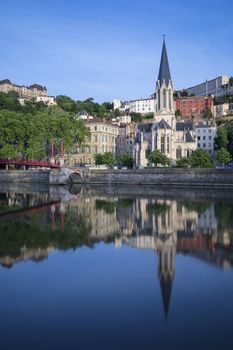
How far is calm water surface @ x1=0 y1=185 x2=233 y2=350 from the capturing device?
10672 mm

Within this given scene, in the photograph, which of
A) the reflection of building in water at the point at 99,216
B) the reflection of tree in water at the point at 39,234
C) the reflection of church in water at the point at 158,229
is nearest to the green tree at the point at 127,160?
the reflection of building in water at the point at 99,216

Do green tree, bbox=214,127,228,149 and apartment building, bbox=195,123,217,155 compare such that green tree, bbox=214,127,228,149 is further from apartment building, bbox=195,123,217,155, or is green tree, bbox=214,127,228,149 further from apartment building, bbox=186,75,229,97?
apartment building, bbox=186,75,229,97

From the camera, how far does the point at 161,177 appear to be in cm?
6053

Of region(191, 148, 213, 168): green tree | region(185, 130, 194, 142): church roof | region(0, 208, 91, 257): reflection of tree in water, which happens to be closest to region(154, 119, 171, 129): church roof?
region(185, 130, 194, 142): church roof

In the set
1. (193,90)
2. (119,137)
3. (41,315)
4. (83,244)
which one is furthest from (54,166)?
(193,90)

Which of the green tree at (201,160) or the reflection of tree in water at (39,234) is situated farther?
the green tree at (201,160)

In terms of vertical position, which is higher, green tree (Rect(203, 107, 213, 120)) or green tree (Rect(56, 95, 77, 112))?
green tree (Rect(56, 95, 77, 112))

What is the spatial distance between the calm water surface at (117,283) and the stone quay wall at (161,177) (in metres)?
27.9

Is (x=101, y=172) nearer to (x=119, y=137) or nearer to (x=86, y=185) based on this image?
(x=86, y=185)

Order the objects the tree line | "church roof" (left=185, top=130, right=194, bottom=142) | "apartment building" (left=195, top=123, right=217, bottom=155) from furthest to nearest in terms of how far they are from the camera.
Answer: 1. "apartment building" (left=195, top=123, right=217, bottom=155)
2. "church roof" (left=185, top=130, right=194, bottom=142)
3. the tree line

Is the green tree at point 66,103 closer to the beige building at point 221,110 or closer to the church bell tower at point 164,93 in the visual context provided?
the beige building at point 221,110

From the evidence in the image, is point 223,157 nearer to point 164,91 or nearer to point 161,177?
point 161,177

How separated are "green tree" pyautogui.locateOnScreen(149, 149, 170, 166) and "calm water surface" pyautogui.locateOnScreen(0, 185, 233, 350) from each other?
40969 millimetres

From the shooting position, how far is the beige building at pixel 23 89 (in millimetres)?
154625
